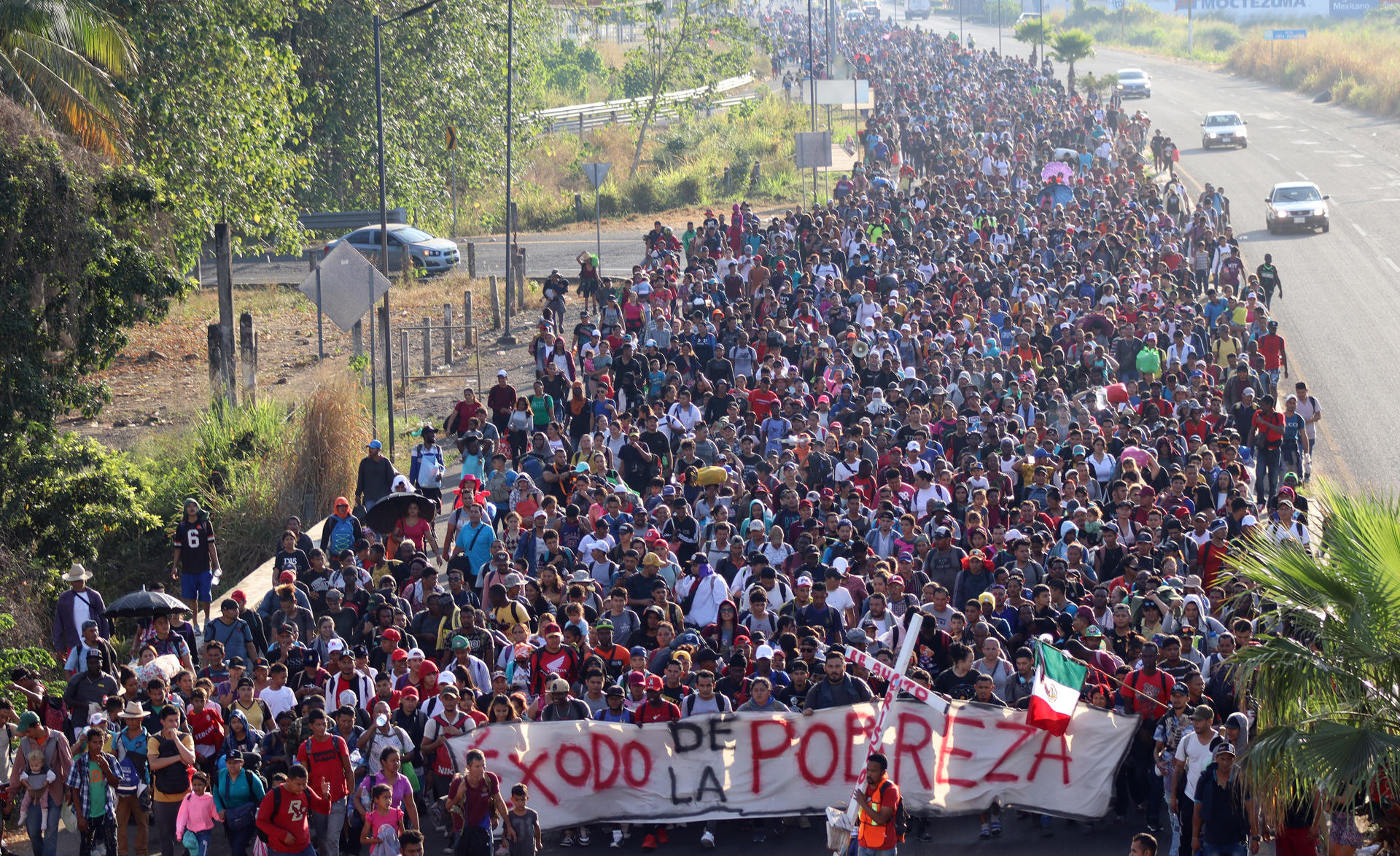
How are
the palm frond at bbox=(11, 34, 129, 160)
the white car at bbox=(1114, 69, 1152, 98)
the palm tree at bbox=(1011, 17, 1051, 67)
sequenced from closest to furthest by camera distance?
1. the palm frond at bbox=(11, 34, 129, 160)
2. the white car at bbox=(1114, 69, 1152, 98)
3. the palm tree at bbox=(1011, 17, 1051, 67)

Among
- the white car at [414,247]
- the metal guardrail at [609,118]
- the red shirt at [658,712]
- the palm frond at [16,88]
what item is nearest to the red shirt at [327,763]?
the red shirt at [658,712]

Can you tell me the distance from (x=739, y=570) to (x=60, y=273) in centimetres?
829

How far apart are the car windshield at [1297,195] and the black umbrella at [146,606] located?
3070 centimetres

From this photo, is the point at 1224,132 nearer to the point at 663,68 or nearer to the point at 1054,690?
the point at 663,68

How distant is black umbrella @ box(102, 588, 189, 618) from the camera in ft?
44.5

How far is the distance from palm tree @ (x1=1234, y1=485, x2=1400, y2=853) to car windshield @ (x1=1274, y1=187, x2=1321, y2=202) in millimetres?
31049

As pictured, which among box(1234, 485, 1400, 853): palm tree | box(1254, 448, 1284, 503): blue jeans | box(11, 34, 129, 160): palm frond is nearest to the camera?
box(1234, 485, 1400, 853): palm tree

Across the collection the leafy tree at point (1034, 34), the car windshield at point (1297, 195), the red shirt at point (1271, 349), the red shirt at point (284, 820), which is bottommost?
the red shirt at point (284, 820)

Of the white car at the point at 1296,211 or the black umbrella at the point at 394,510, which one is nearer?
the black umbrella at the point at 394,510

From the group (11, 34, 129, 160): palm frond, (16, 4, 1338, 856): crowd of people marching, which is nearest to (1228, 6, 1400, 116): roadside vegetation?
(16, 4, 1338, 856): crowd of people marching

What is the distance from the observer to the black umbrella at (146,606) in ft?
44.5

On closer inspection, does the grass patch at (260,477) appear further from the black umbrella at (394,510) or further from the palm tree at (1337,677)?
the palm tree at (1337,677)

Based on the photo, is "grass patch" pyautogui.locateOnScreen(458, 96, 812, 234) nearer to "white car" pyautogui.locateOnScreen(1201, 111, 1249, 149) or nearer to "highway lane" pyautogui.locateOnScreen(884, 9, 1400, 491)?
"highway lane" pyautogui.locateOnScreen(884, 9, 1400, 491)

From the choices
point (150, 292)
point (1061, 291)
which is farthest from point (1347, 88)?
point (150, 292)
